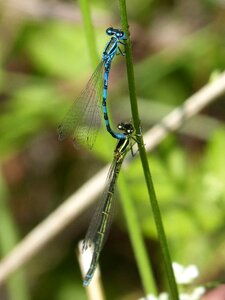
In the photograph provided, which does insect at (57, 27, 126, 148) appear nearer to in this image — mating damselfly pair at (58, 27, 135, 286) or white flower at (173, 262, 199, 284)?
mating damselfly pair at (58, 27, 135, 286)

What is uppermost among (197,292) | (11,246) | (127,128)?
(11,246)

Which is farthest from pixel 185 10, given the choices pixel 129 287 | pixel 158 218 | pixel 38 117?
pixel 158 218

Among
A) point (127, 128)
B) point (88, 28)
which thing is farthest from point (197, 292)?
point (88, 28)

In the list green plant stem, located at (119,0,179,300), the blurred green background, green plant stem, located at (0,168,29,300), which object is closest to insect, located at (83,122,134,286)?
green plant stem, located at (119,0,179,300)

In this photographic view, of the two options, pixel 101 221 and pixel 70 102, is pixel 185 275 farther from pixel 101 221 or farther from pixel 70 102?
pixel 70 102

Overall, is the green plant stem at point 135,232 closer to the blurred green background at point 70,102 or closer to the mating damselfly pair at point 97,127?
the mating damselfly pair at point 97,127

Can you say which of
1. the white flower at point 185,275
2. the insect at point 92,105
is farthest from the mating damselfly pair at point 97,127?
the white flower at point 185,275

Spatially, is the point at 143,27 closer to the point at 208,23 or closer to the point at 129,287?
the point at 208,23
